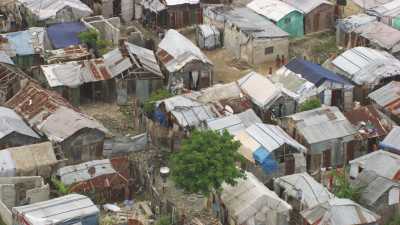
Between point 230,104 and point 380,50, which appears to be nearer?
point 230,104

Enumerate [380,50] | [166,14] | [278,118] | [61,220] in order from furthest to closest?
1. [166,14]
2. [380,50]
3. [278,118]
4. [61,220]

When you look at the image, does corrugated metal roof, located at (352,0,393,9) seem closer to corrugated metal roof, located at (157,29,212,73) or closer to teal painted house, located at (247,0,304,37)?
teal painted house, located at (247,0,304,37)

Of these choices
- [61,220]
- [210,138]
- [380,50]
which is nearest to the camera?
[61,220]

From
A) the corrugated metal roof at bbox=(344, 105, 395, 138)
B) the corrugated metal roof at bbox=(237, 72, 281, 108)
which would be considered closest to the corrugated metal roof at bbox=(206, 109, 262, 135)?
the corrugated metal roof at bbox=(237, 72, 281, 108)

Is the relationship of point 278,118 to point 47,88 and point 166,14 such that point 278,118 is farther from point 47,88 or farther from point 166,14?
point 166,14

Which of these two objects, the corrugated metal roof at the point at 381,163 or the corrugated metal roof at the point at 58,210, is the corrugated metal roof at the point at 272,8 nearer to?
the corrugated metal roof at the point at 381,163

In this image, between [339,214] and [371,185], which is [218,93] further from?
[339,214]

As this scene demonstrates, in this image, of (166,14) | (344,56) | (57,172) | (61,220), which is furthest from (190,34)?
(61,220)
